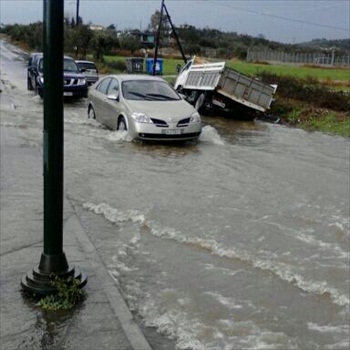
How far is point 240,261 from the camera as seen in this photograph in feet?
21.7

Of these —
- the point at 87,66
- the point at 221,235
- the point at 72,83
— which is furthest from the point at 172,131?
the point at 87,66

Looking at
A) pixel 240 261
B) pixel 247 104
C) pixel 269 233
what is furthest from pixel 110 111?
pixel 240 261

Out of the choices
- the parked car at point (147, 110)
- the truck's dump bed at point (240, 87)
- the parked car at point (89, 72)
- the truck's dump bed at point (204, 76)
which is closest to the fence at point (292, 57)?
the parked car at point (89, 72)

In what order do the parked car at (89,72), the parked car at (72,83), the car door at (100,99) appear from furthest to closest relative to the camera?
the parked car at (89,72), the parked car at (72,83), the car door at (100,99)

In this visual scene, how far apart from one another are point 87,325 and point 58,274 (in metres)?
0.49

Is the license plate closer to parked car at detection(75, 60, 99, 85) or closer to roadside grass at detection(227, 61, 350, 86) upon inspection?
roadside grass at detection(227, 61, 350, 86)

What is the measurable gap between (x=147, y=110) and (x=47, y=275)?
9.37m

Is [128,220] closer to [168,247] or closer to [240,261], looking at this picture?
[168,247]

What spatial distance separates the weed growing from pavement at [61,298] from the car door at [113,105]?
33.3ft

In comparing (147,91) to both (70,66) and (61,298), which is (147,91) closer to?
(61,298)

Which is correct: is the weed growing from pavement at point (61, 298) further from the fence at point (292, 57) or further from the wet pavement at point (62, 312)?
the fence at point (292, 57)

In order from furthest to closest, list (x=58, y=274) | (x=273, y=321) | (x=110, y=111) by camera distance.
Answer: (x=110, y=111)
(x=273, y=321)
(x=58, y=274)

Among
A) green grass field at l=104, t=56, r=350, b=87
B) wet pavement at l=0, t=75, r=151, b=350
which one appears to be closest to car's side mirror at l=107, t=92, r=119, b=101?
wet pavement at l=0, t=75, r=151, b=350

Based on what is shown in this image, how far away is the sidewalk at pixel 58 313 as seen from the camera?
4023mm
